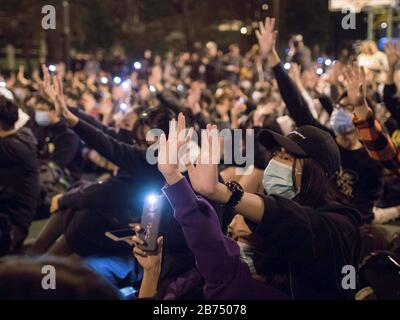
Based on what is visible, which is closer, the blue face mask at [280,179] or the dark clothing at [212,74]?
the blue face mask at [280,179]

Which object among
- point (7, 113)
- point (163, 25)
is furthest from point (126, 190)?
point (163, 25)

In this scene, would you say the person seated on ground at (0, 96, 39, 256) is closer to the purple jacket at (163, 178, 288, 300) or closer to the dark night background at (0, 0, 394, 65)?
the purple jacket at (163, 178, 288, 300)

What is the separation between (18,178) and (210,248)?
309 centimetres

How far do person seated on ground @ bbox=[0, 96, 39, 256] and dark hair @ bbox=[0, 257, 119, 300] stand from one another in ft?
11.6

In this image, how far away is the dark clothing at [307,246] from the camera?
2.36m

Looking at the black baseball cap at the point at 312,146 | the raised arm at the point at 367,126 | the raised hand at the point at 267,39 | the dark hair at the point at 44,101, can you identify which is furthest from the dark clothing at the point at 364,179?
the dark hair at the point at 44,101

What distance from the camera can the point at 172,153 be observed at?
240 cm

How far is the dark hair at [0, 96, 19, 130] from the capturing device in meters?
4.91

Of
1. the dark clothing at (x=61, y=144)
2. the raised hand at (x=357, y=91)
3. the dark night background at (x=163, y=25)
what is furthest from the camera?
the dark night background at (x=163, y=25)

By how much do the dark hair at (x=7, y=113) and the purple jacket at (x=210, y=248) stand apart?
114 inches

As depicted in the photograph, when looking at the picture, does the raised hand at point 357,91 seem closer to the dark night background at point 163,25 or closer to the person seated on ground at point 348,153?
the person seated on ground at point 348,153

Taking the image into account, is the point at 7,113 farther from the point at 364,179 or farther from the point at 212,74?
the point at 212,74

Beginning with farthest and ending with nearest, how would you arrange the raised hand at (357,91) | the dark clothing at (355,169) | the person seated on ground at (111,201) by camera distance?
the dark clothing at (355,169) → the person seated on ground at (111,201) → the raised hand at (357,91)

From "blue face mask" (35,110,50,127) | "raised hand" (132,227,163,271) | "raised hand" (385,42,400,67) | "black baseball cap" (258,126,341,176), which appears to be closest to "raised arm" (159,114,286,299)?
"raised hand" (132,227,163,271)
